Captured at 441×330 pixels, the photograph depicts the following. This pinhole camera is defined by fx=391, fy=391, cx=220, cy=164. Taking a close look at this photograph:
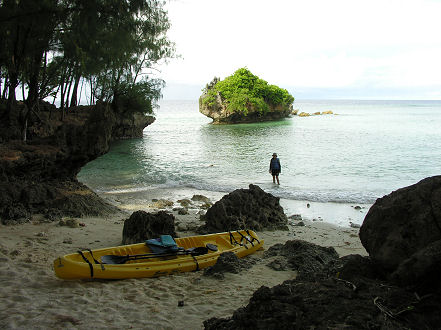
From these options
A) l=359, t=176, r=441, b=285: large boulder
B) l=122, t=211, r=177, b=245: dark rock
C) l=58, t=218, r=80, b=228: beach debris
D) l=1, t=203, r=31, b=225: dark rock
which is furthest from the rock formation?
l=1, t=203, r=31, b=225: dark rock

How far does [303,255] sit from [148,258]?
2914 millimetres

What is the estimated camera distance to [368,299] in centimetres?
360

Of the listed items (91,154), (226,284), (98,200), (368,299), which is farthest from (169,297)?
(91,154)

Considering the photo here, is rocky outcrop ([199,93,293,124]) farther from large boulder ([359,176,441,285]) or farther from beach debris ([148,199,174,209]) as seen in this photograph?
large boulder ([359,176,441,285])

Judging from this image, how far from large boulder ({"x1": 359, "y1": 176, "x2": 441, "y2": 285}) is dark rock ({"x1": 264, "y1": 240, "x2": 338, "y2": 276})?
2597 millimetres

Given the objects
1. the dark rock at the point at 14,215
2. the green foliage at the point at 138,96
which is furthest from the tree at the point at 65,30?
the green foliage at the point at 138,96

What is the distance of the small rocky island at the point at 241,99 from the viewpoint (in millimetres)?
61934

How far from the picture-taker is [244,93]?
62531 mm

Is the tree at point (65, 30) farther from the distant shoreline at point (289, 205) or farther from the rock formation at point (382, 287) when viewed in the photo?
the rock formation at point (382, 287)

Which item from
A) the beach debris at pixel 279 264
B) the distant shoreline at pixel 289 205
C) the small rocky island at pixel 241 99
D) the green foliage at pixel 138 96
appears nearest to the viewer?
the beach debris at pixel 279 264

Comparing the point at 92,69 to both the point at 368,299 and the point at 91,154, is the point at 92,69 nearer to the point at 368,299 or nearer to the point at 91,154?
the point at 91,154

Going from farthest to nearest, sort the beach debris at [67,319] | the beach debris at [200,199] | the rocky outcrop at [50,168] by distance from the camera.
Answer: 1. the beach debris at [200,199]
2. the rocky outcrop at [50,168]
3. the beach debris at [67,319]

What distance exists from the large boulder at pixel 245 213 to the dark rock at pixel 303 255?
1.99 m

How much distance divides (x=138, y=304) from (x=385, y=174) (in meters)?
19.9
